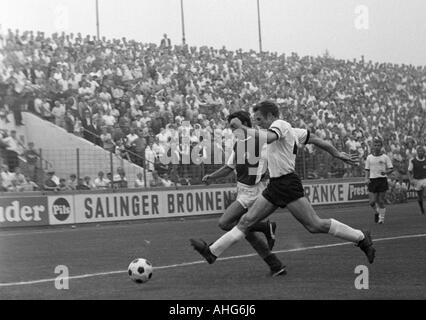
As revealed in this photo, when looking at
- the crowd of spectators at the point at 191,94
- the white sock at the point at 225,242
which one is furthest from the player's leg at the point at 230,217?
the crowd of spectators at the point at 191,94

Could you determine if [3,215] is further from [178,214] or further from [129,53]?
[129,53]

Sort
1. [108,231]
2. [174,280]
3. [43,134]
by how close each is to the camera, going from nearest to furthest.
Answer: [174,280] → [108,231] → [43,134]

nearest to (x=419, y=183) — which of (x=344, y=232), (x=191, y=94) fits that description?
(x=191, y=94)

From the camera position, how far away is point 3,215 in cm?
2423

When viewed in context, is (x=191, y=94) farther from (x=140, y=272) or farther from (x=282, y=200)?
(x=140, y=272)

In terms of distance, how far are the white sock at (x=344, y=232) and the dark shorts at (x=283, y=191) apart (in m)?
0.54

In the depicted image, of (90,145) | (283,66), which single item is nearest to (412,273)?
(90,145)

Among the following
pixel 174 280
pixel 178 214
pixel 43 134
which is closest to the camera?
pixel 174 280

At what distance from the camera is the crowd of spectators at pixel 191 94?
1080 inches

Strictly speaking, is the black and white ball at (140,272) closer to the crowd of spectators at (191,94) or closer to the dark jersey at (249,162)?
the dark jersey at (249,162)

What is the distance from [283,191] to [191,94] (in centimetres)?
2219

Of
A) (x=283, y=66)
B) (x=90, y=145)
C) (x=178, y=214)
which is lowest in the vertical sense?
(x=178, y=214)

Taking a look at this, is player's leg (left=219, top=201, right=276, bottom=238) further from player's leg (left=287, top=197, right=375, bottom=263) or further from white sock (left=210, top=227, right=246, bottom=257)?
player's leg (left=287, top=197, right=375, bottom=263)

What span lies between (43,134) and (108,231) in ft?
17.3
